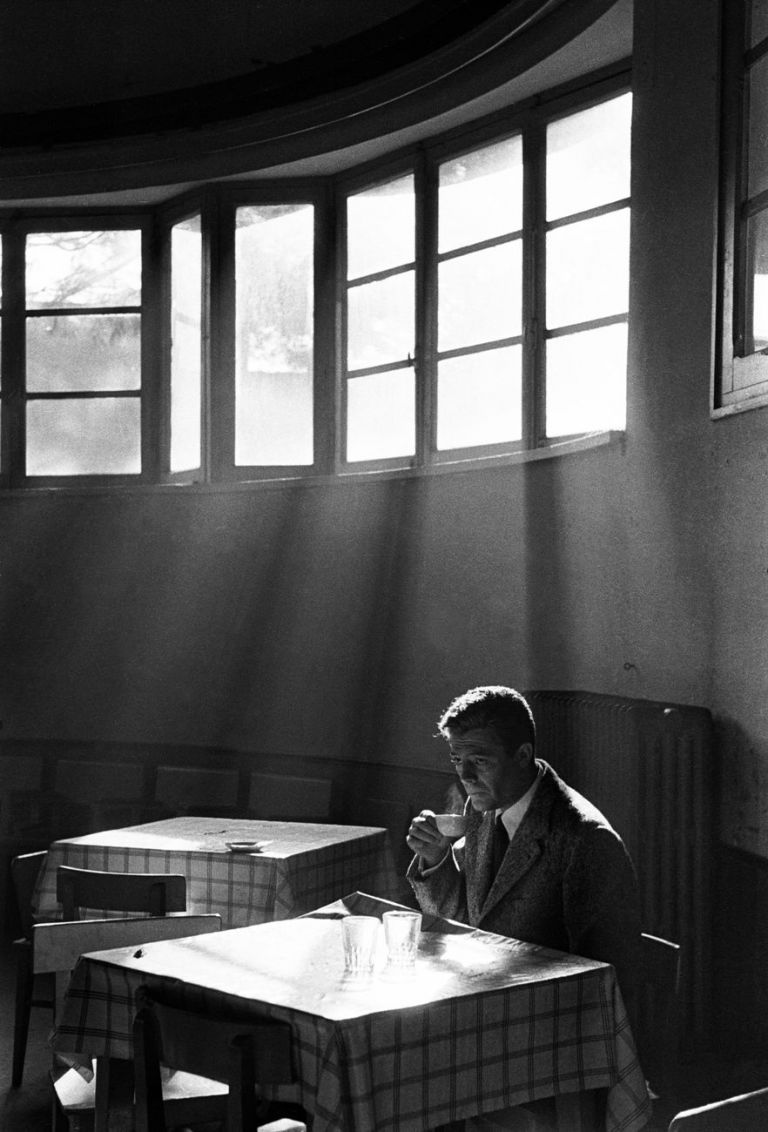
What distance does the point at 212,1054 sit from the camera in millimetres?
2455

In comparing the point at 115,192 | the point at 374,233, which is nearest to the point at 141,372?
the point at 115,192

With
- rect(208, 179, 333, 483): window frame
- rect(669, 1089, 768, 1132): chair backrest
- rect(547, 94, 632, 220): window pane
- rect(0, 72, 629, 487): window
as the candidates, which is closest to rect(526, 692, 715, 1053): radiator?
rect(0, 72, 629, 487): window

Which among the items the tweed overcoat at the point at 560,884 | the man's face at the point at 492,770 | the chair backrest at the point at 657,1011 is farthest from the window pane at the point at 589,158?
the chair backrest at the point at 657,1011

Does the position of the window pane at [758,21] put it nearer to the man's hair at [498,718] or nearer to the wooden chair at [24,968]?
the man's hair at [498,718]

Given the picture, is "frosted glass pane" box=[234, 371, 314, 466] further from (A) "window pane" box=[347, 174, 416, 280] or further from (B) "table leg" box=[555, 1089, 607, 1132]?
(B) "table leg" box=[555, 1089, 607, 1132]

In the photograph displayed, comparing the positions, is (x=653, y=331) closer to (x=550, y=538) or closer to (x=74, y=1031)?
(x=550, y=538)

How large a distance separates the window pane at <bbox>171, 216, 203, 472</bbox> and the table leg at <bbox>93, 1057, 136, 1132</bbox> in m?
4.96

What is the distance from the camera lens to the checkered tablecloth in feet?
15.0

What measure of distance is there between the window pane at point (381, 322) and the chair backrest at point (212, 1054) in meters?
Answer: 4.94

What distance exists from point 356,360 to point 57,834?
310 cm

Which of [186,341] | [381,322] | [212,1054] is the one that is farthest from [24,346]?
[212,1054]

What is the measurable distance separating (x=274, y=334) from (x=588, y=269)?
7.10 feet

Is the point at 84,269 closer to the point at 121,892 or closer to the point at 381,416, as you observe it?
the point at 381,416

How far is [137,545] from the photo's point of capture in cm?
790
